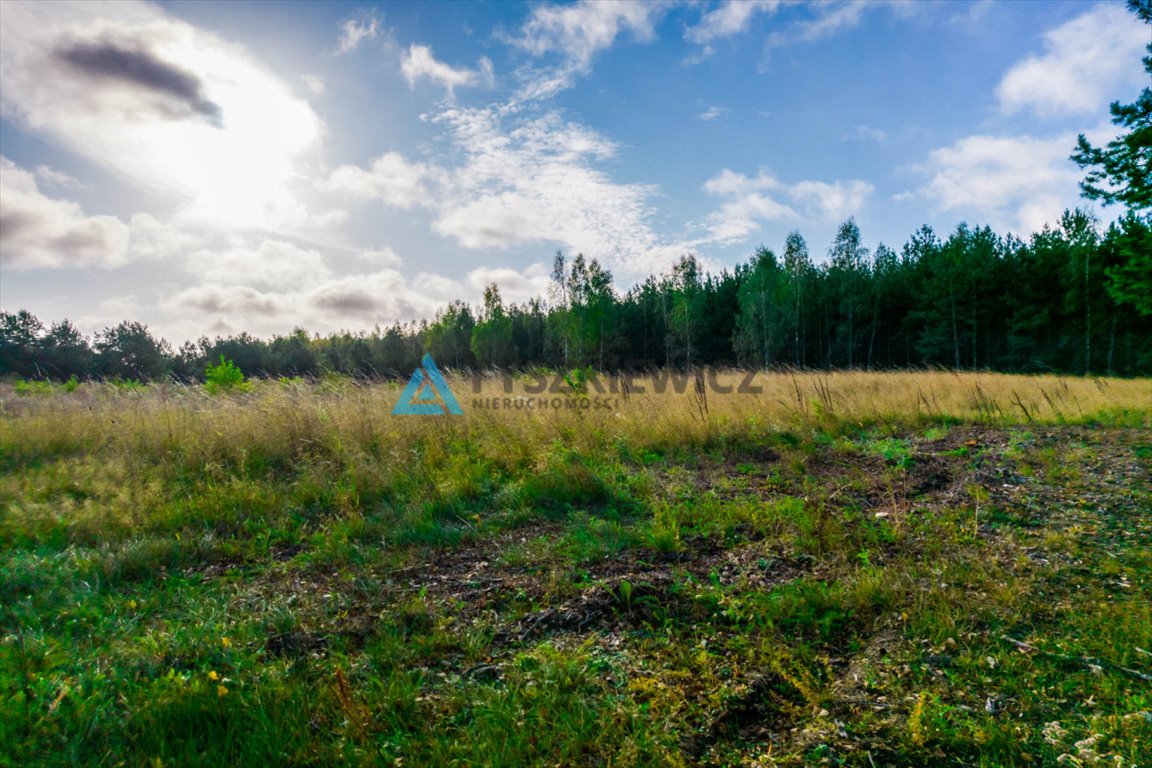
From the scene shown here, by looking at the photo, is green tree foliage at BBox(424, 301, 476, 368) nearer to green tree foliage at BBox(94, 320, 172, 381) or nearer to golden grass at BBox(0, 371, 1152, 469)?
green tree foliage at BBox(94, 320, 172, 381)

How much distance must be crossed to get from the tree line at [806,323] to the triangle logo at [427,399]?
8582 mm

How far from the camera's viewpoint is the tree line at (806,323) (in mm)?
24812

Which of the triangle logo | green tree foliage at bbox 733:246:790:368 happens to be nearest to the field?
the triangle logo

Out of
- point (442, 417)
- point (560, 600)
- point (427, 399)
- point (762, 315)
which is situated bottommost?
point (560, 600)

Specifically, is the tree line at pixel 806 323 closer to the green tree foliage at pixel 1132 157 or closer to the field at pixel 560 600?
the green tree foliage at pixel 1132 157

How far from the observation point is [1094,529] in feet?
11.2

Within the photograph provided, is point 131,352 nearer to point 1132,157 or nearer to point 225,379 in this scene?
point 225,379

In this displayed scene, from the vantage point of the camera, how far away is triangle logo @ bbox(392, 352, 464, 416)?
286 inches

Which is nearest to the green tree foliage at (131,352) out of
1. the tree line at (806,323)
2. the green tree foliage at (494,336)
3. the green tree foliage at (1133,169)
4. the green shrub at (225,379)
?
the tree line at (806,323)

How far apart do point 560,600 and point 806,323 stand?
38.4 m

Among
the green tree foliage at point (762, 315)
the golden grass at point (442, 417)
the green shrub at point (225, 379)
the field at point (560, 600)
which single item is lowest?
the field at point (560, 600)

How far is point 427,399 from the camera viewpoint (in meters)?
7.76

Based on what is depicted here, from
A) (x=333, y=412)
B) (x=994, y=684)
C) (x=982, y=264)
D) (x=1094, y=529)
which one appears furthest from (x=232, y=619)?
(x=982, y=264)

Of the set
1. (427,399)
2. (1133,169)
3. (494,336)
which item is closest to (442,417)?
(427,399)
